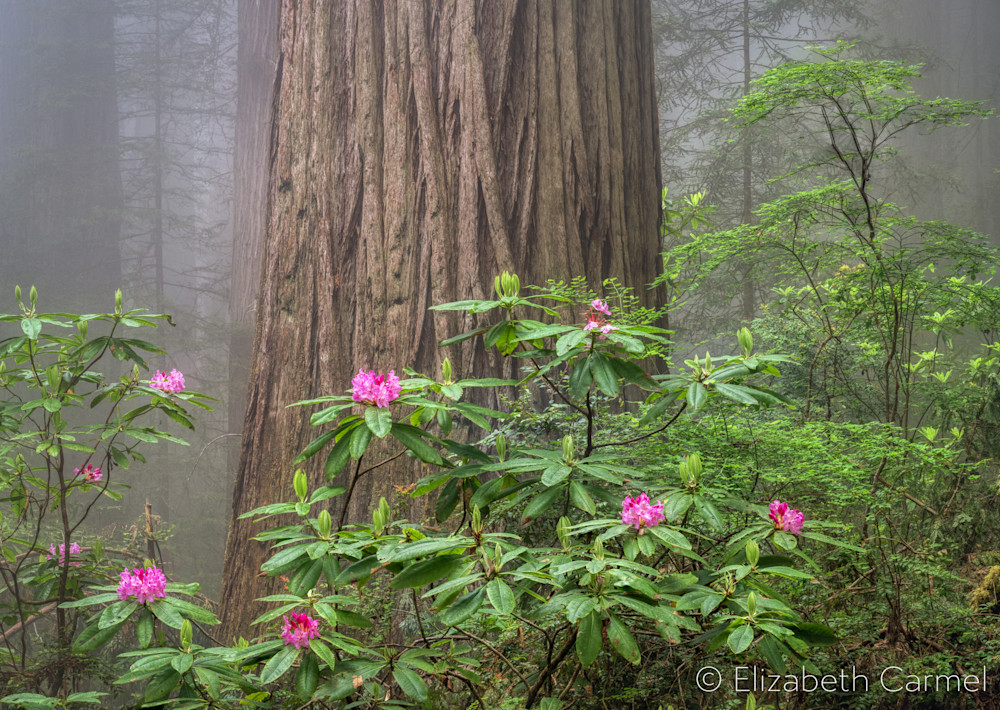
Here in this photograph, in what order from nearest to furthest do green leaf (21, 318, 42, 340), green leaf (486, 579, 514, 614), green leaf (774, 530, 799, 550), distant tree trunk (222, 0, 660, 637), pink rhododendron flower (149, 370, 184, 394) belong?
1. green leaf (486, 579, 514, 614)
2. green leaf (774, 530, 799, 550)
3. green leaf (21, 318, 42, 340)
4. pink rhododendron flower (149, 370, 184, 394)
5. distant tree trunk (222, 0, 660, 637)

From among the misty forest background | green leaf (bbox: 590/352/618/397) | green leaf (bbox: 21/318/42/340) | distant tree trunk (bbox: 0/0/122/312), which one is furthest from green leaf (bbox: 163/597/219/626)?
distant tree trunk (bbox: 0/0/122/312)

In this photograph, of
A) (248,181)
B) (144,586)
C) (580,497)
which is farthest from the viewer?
(248,181)

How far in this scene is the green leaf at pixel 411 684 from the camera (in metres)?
1.28

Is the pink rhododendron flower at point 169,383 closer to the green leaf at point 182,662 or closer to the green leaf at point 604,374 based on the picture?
the green leaf at point 182,662

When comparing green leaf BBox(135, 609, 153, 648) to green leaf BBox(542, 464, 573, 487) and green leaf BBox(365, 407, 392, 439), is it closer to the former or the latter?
green leaf BBox(365, 407, 392, 439)

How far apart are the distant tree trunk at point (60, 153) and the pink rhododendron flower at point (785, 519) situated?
39.0ft

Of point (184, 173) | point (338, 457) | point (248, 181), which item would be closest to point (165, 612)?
point (338, 457)

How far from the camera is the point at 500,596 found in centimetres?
110

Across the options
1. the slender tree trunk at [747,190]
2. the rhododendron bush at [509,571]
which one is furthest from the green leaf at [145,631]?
the slender tree trunk at [747,190]

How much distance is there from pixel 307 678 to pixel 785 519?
988mm

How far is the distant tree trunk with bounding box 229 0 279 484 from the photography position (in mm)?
10188

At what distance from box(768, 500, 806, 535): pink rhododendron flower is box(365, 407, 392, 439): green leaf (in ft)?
2.61

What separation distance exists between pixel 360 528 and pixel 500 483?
350mm

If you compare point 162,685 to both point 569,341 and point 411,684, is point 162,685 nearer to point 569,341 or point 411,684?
point 411,684
